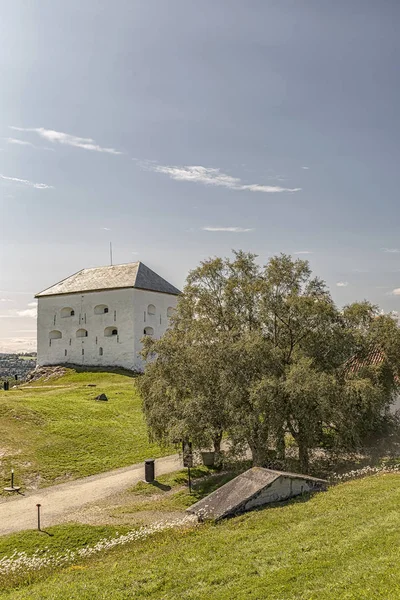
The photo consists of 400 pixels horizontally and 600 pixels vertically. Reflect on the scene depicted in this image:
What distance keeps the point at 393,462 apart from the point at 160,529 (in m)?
8.34

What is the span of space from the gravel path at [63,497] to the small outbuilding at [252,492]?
419cm

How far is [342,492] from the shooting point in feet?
37.9

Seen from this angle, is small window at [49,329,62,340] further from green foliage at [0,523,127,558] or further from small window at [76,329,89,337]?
green foliage at [0,523,127,558]

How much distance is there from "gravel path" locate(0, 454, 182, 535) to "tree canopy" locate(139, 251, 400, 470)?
6.07 feet

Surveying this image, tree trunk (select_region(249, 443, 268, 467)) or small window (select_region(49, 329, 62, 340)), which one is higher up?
small window (select_region(49, 329, 62, 340))

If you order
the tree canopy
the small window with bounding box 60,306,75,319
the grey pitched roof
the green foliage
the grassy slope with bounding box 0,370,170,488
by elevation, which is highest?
the grey pitched roof

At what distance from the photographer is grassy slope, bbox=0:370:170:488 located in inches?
674

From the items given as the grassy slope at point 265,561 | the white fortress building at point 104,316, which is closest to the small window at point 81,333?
the white fortress building at point 104,316

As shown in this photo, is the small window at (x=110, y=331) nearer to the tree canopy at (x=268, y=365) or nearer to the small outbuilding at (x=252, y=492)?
the tree canopy at (x=268, y=365)

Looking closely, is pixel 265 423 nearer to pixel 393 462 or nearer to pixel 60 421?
pixel 393 462

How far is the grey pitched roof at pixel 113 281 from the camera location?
139ft

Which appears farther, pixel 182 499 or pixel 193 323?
pixel 193 323

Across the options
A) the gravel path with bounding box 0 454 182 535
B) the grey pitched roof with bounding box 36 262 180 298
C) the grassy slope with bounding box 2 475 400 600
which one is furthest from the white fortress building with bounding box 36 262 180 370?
the grassy slope with bounding box 2 475 400 600

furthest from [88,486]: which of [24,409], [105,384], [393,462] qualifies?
[105,384]
